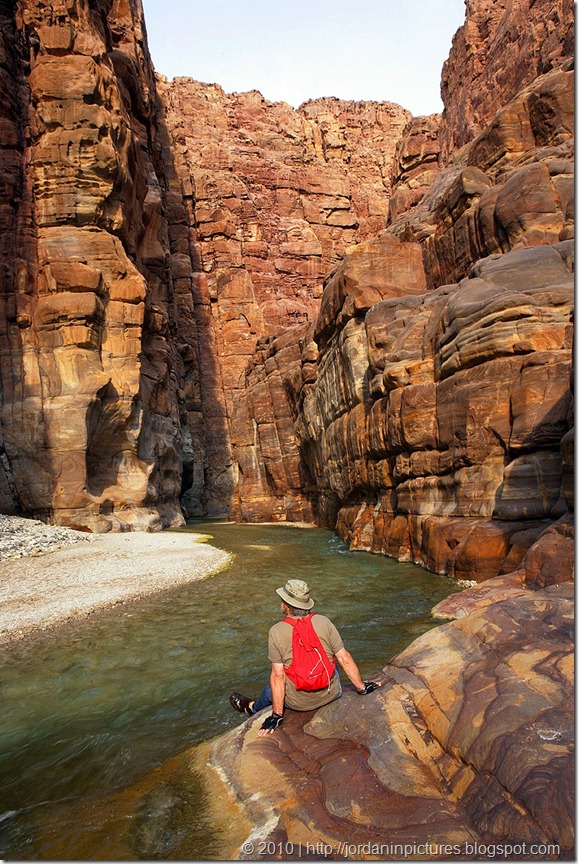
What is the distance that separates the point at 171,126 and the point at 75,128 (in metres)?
55.8

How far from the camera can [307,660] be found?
5512 mm

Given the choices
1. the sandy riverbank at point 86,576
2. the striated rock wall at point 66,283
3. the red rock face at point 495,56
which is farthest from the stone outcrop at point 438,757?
the red rock face at point 495,56

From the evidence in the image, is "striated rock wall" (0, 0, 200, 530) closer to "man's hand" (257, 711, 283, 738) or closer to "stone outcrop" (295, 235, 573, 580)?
"stone outcrop" (295, 235, 573, 580)

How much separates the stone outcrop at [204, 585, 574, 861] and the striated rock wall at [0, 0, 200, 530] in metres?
28.2

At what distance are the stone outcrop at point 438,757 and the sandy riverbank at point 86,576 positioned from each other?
26.1ft

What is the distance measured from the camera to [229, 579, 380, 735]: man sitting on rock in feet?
18.0

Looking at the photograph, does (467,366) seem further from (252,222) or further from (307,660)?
(252,222)

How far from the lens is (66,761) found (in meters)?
6.26

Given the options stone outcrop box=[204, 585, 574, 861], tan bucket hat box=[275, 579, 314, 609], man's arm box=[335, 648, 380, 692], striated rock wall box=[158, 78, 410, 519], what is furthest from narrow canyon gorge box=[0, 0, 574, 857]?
tan bucket hat box=[275, 579, 314, 609]

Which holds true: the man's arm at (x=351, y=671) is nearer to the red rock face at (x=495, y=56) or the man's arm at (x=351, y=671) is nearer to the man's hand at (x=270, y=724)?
the man's hand at (x=270, y=724)

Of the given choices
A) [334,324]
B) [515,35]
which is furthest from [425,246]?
[515,35]

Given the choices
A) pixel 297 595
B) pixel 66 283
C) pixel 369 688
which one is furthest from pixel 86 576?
pixel 66 283

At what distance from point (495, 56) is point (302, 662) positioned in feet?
217

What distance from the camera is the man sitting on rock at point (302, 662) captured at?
5.49 meters
